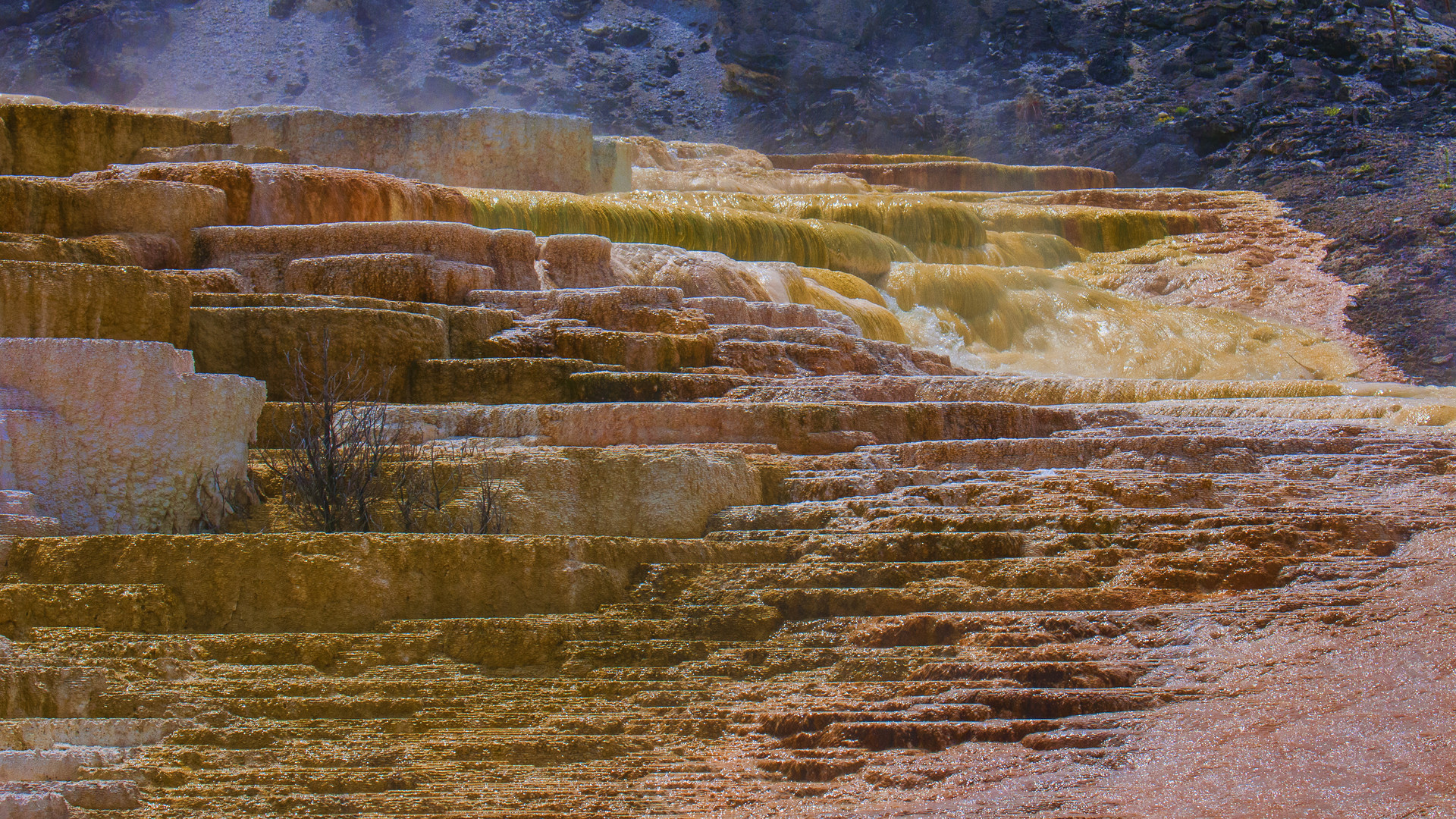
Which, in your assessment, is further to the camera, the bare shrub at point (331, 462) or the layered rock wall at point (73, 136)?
the layered rock wall at point (73, 136)

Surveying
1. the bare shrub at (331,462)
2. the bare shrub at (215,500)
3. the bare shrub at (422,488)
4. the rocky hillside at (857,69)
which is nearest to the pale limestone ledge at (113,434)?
the bare shrub at (215,500)

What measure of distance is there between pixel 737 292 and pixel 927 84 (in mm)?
18917

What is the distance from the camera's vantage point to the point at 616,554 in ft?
10.8

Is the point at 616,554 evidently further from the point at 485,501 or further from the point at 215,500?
the point at 215,500

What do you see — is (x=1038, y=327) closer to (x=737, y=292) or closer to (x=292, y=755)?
(x=737, y=292)

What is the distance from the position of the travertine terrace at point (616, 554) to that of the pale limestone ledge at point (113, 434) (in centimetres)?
1

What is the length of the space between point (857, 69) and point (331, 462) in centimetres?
2513

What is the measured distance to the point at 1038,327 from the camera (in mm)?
12539

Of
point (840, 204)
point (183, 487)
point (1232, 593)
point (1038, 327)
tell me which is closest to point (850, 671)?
→ point (1232, 593)

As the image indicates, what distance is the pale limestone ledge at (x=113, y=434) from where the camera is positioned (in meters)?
3.70

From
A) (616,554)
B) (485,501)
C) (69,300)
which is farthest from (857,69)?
(616,554)

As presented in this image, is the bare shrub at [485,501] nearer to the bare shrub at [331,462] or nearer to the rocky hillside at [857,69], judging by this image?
the bare shrub at [331,462]

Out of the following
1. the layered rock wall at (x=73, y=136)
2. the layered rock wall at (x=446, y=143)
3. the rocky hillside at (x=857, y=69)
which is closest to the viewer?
the layered rock wall at (x=73, y=136)

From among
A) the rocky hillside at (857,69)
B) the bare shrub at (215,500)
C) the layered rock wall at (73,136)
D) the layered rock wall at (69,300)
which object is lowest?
the bare shrub at (215,500)
